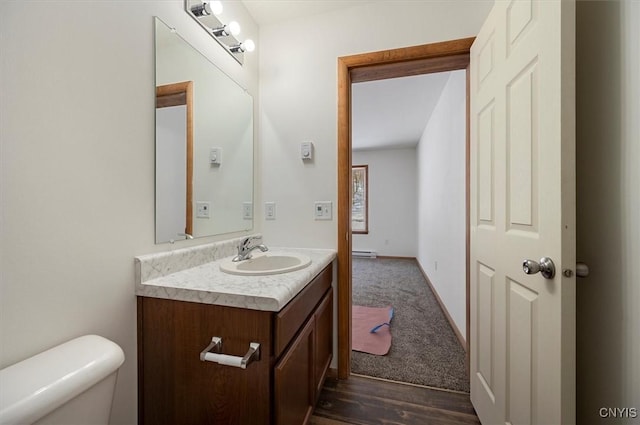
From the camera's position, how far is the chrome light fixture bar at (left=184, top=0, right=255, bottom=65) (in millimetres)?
1239

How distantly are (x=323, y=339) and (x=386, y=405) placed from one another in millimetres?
498

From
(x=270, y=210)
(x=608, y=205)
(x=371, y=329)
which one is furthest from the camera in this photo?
(x=371, y=329)

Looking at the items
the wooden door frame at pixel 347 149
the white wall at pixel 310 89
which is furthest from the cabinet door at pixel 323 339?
the white wall at pixel 310 89

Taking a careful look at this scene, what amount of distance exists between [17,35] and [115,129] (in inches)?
11.7

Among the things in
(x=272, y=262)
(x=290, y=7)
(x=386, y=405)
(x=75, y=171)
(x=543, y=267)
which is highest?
(x=290, y=7)

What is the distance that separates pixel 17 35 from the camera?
2.14 feet

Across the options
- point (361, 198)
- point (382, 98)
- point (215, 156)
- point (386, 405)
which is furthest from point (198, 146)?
point (361, 198)

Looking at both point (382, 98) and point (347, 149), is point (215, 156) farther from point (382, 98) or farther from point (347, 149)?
point (382, 98)

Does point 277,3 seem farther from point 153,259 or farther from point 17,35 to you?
point 153,259

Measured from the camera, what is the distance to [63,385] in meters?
0.56

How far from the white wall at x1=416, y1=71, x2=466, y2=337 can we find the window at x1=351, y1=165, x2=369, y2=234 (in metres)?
2.06

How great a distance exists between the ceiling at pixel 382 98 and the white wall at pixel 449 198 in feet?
0.64

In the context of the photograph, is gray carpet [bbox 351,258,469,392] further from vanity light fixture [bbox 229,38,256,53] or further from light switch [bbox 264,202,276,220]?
vanity light fixture [bbox 229,38,256,53]

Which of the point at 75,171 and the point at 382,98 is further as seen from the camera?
the point at 382,98
